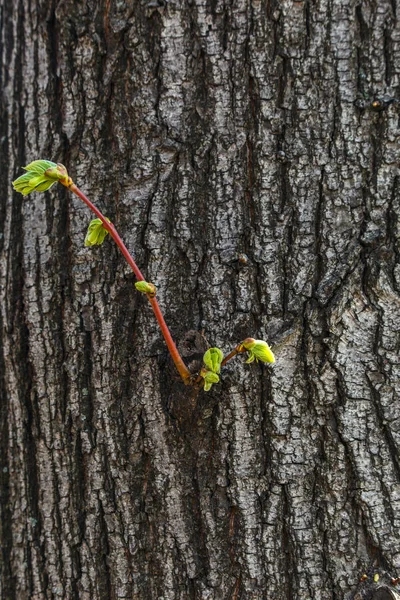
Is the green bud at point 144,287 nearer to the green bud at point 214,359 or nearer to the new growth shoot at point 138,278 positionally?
the new growth shoot at point 138,278

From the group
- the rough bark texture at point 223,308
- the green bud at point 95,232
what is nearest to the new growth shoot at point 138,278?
the green bud at point 95,232

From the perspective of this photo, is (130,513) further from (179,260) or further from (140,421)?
(179,260)

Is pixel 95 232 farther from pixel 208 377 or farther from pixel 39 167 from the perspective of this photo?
pixel 208 377

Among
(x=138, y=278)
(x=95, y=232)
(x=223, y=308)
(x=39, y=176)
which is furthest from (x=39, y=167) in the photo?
(x=223, y=308)

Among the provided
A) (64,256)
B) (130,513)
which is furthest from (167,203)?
(130,513)

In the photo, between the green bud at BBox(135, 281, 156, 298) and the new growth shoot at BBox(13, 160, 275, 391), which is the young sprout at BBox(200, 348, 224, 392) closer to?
the new growth shoot at BBox(13, 160, 275, 391)
